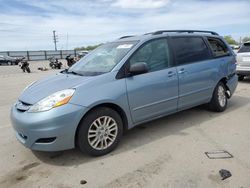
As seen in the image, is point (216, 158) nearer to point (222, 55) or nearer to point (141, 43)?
point (141, 43)

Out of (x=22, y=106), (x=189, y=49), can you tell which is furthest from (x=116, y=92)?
(x=189, y=49)

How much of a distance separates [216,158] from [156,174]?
89 cm

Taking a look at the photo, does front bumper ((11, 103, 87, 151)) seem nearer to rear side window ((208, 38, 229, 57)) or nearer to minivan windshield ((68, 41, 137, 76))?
minivan windshield ((68, 41, 137, 76))

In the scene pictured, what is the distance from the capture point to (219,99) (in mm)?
5234

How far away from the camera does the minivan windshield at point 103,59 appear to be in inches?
150

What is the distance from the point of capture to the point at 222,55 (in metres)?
5.34

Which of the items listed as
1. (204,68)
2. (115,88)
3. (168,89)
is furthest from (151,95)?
(204,68)

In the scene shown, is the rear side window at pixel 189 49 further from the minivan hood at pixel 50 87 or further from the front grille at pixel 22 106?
the front grille at pixel 22 106

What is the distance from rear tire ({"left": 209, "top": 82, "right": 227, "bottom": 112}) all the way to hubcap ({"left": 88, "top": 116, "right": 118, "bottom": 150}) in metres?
2.55

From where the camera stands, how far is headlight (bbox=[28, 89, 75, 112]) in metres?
3.12

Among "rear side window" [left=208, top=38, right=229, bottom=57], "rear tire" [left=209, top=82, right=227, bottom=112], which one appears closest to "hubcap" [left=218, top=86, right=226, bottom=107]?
"rear tire" [left=209, top=82, right=227, bottom=112]

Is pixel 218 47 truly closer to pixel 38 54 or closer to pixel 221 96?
pixel 221 96

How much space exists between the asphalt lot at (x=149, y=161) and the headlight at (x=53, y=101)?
2.53 ft

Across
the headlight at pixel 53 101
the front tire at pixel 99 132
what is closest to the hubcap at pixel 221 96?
the front tire at pixel 99 132
